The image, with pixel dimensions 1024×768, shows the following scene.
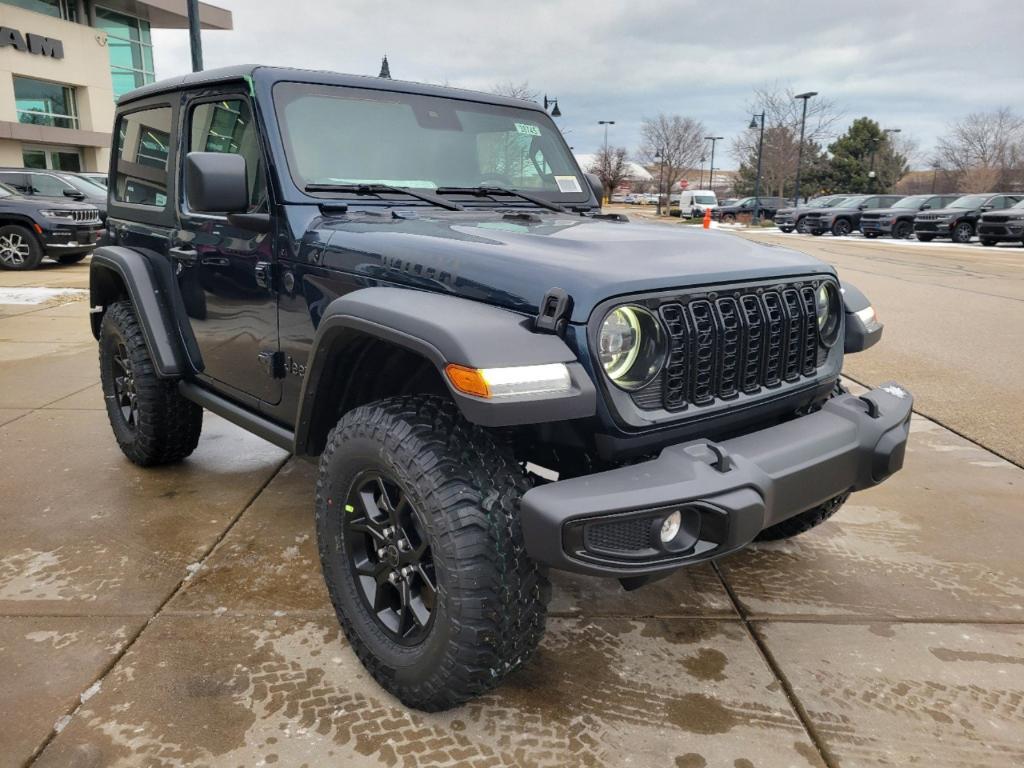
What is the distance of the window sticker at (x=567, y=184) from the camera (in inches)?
143

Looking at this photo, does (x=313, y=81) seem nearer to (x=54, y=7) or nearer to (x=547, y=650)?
(x=547, y=650)

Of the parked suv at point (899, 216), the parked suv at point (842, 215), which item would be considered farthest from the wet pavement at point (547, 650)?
the parked suv at point (842, 215)

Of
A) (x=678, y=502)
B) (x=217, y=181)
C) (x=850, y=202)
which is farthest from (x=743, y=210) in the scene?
(x=678, y=502)

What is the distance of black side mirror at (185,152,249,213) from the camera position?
2.61 metres

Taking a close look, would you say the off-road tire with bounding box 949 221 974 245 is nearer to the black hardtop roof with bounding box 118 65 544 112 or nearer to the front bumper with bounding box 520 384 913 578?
the black hardtop roof with bounding box 118 65 544 112

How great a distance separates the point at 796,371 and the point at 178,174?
107 inches

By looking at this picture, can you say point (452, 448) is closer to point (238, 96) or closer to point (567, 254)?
point (567, 254)

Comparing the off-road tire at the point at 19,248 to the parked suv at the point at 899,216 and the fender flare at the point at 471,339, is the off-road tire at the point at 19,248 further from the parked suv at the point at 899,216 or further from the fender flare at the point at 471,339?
the parked suv at the point at 899,216

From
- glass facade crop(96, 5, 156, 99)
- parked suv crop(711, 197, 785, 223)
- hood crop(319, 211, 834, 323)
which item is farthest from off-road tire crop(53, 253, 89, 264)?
parked suv crop(711, 197, 785, 223)

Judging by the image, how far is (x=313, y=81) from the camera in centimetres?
304

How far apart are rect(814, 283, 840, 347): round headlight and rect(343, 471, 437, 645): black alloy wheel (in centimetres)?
152

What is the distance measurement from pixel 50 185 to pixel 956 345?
13.9 meters

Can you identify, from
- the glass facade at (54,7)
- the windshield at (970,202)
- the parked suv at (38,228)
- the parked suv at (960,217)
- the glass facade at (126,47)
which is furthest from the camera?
the glass facade at (126,47)

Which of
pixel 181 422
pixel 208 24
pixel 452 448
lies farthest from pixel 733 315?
pixel 208 24
